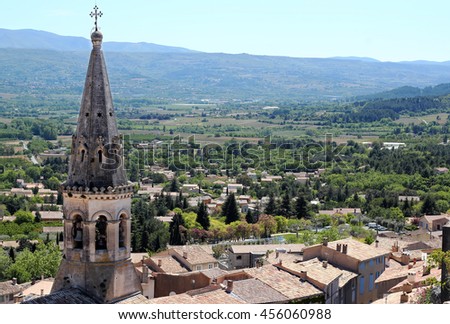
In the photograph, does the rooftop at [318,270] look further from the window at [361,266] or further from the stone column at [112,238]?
the stone column at [112,238]

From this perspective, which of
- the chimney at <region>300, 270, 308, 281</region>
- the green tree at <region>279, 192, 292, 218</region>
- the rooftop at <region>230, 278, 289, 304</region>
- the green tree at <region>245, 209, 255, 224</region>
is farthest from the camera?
the green tree at <region>279, 192, 292, 218</region>

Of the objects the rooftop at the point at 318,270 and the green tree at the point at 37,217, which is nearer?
the rooftop at the point at 318,270

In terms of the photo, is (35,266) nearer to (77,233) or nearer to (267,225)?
(267,225)

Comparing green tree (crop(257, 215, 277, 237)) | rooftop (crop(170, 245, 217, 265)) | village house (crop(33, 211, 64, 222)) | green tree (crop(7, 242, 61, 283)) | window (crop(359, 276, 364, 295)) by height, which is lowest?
village house (crop(33, 211, 64, 222))

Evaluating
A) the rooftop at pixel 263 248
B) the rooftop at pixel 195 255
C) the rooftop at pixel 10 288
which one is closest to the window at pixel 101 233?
the rooftop at pixel 10 288

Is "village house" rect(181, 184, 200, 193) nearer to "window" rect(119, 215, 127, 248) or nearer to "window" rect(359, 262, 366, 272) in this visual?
"window" rect(359, 262, 366, 272)

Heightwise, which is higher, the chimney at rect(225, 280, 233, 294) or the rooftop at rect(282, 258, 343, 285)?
the chimney at rect(225, 280, 233, 294)

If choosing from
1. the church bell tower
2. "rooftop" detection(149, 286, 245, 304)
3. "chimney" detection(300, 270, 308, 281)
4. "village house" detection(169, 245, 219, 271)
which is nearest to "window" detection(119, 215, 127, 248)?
the church bell tower

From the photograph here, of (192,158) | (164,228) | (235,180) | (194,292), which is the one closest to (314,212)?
(164,228)
